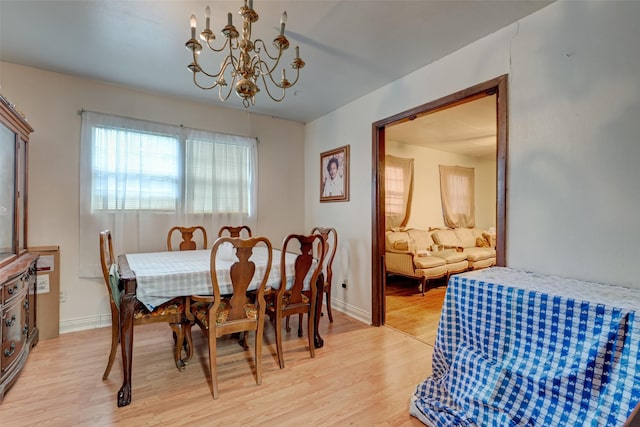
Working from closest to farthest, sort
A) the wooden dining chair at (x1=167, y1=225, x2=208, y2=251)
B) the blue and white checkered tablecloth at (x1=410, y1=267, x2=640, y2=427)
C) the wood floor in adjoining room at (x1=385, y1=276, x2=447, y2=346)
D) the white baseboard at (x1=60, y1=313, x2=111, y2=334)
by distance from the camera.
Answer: the blue and white checkered tablecloth at (x1=410, y1=267, x2=640, y2=427) → the white baseboard at (x1=60, y1=313, x2=111, y2=334) → the wood floor in adjoining room at (x1=385, y1=276, x2=447, y2=346) → the wooden dining chair at (x1=167, y1=225, x2=208, y2=251)

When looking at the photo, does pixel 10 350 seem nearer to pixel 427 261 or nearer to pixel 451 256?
pixel 427 261

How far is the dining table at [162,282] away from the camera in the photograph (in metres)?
1.81

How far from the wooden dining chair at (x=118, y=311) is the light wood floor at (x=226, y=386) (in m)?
0.22

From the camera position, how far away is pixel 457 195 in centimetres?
602

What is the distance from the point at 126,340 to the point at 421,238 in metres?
4.38

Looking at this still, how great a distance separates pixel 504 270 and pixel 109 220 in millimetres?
3545

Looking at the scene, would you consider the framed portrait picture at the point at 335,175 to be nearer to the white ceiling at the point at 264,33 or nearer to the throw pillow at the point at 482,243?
the white ceiling at the point at 264,33

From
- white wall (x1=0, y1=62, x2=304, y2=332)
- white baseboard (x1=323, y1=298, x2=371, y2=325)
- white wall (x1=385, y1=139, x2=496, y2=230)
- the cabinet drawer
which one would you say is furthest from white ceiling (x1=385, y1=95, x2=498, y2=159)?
the cabinet drawer

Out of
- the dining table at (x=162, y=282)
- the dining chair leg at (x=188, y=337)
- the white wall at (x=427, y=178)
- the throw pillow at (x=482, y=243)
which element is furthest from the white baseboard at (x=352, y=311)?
the throw pillow at (x=482, y=243)

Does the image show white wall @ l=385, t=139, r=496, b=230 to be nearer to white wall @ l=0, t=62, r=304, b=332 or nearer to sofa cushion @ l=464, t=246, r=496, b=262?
sofa cushion @ l=464, t=246, r=496, b=262

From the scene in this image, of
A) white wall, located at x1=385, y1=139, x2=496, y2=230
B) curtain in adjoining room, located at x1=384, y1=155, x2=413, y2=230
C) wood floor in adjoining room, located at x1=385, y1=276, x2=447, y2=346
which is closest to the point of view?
wood floor in adjoining room, located at x1=385, y1=276, x2=447, y2=346

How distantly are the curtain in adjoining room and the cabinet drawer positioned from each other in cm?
442

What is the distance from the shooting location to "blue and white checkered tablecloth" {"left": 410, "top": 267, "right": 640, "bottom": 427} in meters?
1.22

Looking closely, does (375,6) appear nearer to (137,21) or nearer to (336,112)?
(137,21)
